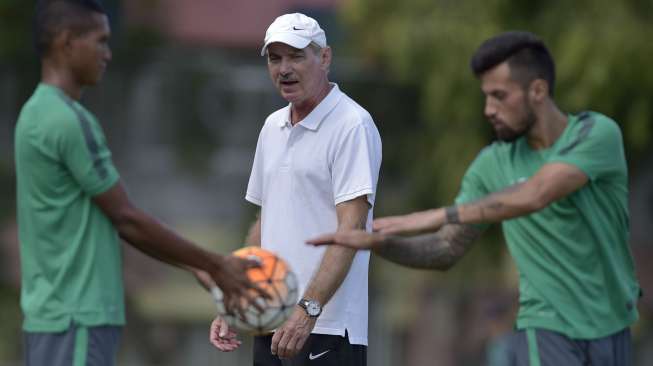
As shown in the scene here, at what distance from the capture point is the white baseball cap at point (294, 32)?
7.61 metres

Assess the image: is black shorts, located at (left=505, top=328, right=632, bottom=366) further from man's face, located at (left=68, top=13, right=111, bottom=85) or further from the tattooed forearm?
man's face, located at (left=68, top=13, right=111, bottom=85)

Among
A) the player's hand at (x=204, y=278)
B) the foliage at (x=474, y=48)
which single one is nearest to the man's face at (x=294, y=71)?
the player's hand at (x=204, y=278)

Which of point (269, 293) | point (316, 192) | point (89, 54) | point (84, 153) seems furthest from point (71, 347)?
point (316, 192)

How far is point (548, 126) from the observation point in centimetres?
755

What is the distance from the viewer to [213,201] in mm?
27812

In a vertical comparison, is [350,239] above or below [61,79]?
below

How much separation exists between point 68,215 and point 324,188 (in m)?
1.60

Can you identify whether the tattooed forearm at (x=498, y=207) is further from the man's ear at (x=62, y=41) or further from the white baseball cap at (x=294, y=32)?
the man's ear at (x=62, y=41)

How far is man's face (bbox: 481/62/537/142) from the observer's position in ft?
24.8

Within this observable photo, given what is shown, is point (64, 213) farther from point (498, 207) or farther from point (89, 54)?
point (498, 207)

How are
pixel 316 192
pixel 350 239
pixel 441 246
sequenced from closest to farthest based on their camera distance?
pixel 350 239, pixel 316 192, pixel 441 246

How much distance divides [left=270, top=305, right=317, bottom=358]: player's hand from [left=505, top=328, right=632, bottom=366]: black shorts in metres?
1.13

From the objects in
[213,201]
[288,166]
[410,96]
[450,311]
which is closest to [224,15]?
[213,201]

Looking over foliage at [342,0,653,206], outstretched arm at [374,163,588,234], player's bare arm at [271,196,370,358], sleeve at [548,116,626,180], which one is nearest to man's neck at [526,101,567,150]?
sleeve at [548,116,626,180]
